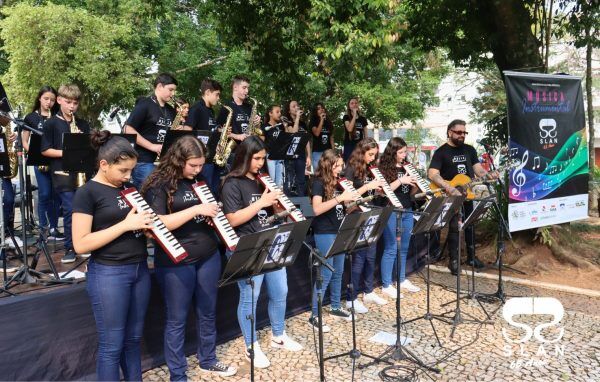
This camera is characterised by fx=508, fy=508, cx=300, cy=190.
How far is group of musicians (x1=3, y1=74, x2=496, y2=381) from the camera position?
3.59 meters

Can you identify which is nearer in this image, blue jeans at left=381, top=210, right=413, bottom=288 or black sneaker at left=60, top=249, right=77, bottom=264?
black sneaker at left=60, top=249, right=77, bottom=264

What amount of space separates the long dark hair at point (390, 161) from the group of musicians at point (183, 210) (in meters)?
0.01

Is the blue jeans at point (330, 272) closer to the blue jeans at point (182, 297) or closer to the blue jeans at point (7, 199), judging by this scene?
the blue jeans at point (182, 297)

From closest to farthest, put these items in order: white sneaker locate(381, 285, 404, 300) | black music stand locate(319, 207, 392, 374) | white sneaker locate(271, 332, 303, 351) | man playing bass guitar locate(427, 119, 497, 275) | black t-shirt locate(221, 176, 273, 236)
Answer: black music stand locate(319, 207, 392, 374) < black t-shirt locate(221, 176, 273, 236) < white sneaker locate(271, 332, 303, 351) < white sneaker locate(381, 285, 404, 300) < man playing bass guitar locate(427, 119, 497, 275)

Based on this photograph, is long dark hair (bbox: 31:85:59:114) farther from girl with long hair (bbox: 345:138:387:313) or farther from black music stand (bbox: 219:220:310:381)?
black music stand (bbox: 219:220:310:381)

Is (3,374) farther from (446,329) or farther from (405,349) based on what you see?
(446,329)

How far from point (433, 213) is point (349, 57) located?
387cm

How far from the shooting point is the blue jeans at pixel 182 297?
4.14 metres

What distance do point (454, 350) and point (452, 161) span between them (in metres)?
3.54

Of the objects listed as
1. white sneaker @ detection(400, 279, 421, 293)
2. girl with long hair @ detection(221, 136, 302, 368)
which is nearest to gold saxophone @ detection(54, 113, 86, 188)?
girl with long hair @ detection(221, 136, 302, 368)

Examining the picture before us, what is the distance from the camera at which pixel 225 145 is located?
292 inches

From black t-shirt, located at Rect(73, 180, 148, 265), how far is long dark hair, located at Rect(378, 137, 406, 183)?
4.13 meters

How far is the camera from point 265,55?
10.7m

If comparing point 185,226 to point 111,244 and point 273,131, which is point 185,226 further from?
point 273,131
